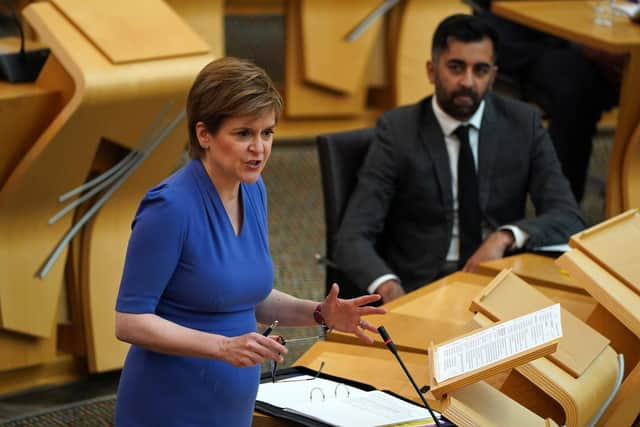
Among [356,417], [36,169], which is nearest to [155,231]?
[356,417]

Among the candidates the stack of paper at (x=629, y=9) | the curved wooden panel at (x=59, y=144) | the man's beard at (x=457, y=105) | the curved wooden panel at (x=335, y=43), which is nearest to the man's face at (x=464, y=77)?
the man's beard at (x=457, y=105)

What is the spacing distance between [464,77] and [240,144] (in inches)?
62.5

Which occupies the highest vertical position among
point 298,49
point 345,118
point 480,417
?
point 480,417

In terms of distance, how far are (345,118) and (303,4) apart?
30.3 inches

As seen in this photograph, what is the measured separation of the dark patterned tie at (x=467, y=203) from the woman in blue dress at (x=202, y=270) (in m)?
1.48

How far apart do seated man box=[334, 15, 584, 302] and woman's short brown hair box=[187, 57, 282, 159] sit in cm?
140

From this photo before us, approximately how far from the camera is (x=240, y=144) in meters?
1.73

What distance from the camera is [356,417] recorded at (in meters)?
1.89

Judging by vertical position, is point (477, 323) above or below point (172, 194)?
below

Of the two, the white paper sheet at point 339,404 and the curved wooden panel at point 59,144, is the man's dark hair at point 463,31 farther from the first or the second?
the white paper sheet at point 339,404

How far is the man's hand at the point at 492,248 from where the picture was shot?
9.87 feet

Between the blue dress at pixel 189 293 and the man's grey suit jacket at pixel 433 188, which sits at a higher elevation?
the blue dress at pixel 189 293

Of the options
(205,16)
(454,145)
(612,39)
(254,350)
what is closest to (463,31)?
(454,145)

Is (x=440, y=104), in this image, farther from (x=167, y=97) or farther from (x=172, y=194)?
(x=172, y=194)
